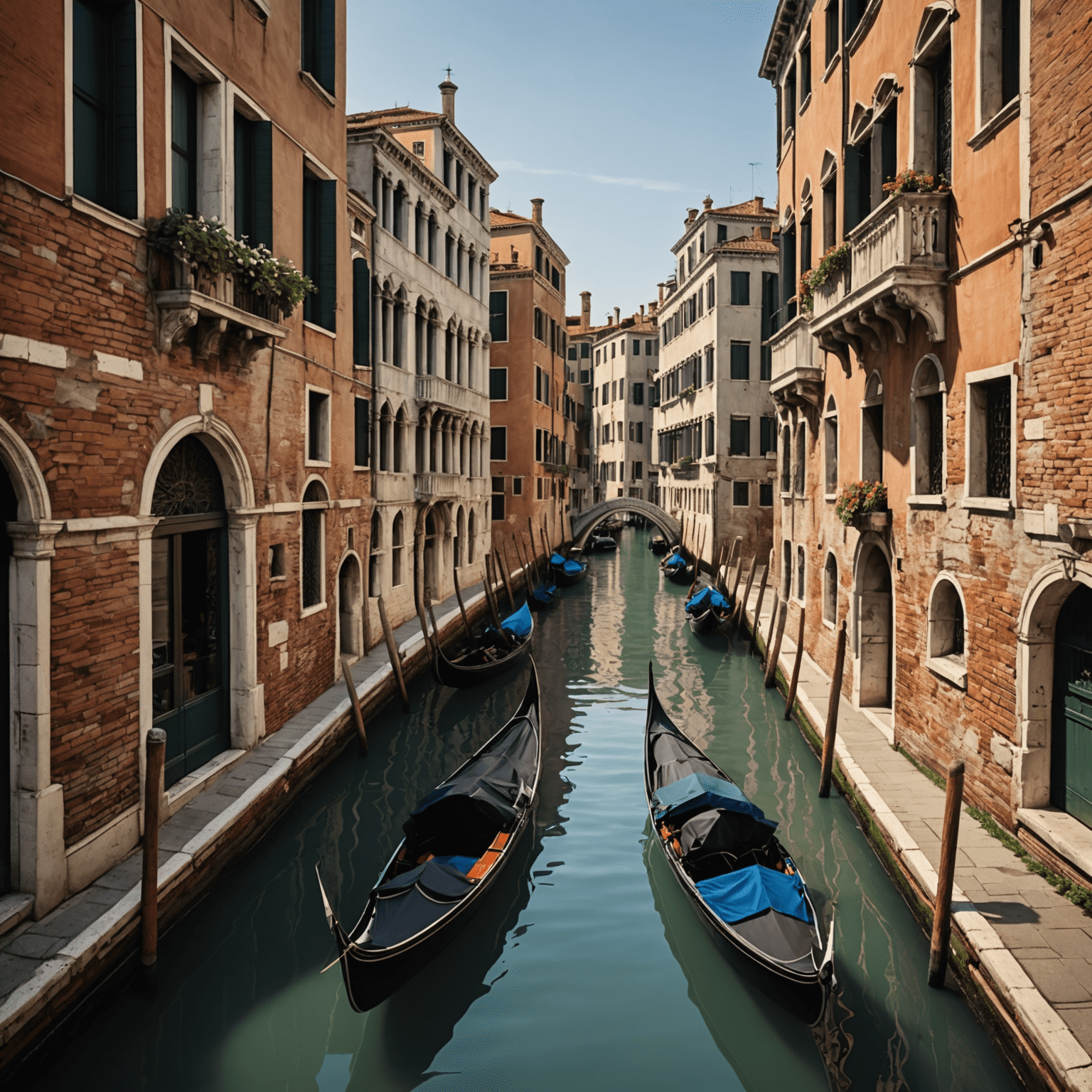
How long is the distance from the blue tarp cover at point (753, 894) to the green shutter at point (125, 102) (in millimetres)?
5791

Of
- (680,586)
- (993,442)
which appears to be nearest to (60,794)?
(993,442)

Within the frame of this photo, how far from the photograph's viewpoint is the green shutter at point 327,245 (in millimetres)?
9578

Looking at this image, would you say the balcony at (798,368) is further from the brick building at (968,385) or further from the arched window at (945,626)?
the arched window at (945,626)

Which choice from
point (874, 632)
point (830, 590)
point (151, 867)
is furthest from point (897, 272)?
point (151, 867)

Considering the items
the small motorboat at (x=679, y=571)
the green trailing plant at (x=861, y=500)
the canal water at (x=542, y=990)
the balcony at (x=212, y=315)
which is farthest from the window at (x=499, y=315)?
the canal water at (x=542, y=990)

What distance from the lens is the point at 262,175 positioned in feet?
26.2

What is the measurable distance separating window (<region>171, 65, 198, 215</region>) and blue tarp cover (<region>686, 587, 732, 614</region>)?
38.2ft

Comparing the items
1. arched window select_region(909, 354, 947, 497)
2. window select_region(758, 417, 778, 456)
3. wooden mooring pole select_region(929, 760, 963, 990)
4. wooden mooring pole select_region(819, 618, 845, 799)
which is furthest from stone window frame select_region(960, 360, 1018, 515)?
window select_region(758, 417, 778, 456)

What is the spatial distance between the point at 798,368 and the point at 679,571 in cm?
1355

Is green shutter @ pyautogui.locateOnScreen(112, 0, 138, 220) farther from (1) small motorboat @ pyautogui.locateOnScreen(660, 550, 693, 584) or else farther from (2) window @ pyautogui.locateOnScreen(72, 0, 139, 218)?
(1) small motorboat @ pyautogui.locateOnScreen(660, 550, 693, 584)

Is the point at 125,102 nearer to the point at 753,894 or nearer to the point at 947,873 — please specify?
the point at 753,894

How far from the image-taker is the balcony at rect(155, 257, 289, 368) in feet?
19.9

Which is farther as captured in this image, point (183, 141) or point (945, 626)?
point (945, 626)

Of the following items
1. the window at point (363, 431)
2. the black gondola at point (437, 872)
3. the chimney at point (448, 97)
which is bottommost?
the black gondola at point (437, 872)
